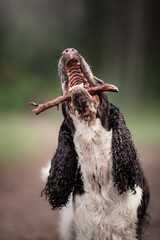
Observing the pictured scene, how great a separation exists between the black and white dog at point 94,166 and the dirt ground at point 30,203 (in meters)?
0.83

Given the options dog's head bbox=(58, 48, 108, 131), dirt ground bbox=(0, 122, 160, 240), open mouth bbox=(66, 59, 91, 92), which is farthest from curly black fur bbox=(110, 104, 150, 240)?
dirt ground bbox=(0, 122, 160, 240)

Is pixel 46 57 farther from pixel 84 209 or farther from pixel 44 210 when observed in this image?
pixel 84 209

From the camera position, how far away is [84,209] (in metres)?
3.35

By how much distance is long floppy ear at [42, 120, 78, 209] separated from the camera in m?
3.37

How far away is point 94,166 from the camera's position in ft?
10.5

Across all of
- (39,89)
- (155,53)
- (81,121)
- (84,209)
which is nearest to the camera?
(81,121)

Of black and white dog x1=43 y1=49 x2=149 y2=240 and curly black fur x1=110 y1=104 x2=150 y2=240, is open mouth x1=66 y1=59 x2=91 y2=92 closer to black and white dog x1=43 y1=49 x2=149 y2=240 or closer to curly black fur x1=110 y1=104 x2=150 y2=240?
black and white dog x1=43 y1=49 x2=149 y2=240

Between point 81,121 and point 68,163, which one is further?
point 68,163

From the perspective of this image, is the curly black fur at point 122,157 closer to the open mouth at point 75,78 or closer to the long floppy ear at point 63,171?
the open mouth at point 75,78

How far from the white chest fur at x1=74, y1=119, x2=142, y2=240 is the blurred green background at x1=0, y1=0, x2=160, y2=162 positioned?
558 cm

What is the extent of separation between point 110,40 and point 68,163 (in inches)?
782

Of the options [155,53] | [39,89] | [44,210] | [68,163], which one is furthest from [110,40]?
[68,163]

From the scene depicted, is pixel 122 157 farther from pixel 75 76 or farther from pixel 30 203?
pixel 30 203

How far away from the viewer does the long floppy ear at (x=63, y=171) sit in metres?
3.37
